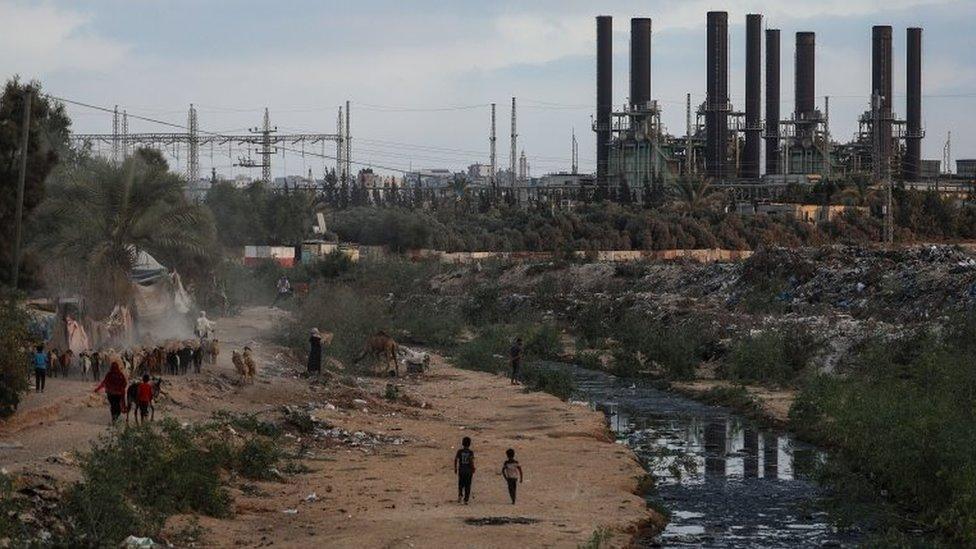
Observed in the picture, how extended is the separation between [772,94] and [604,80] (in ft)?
40.6

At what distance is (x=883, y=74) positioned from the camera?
110 m

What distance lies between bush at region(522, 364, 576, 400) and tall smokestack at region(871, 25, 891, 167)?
248ft

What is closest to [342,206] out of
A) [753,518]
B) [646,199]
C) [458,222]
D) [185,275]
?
[458,222]

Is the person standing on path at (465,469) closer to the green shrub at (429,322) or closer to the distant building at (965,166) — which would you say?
the green shrub at (429,322)

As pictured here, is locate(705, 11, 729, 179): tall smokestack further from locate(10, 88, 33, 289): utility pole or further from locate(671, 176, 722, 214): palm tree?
locate(10, 88, 33, 289): utility pole

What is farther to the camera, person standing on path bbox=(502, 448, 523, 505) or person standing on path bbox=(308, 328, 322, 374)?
person standing on path bbox=(308, 328, 322, 374)

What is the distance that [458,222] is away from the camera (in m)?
105

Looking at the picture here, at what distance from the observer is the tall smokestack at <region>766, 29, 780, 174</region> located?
10538 cm

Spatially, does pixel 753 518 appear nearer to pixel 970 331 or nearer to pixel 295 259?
pixel 970 331

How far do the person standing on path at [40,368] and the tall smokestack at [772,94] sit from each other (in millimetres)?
85116

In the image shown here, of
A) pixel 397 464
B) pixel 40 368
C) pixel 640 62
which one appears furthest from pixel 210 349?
pixel 640 62

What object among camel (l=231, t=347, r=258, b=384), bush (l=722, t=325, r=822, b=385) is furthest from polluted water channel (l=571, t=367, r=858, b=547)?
camel (l=231, t=347, r=258, b=384)

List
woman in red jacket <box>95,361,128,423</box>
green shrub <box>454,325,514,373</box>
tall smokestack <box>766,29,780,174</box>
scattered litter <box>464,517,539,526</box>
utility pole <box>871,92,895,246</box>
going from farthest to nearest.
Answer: tall smokestack <box>766,29,780,174</box> < utility pole <box>871,92,895,246</box> < green shrub <box>454,325,514,373</box> < woman in red jacket <box>95,361,128,423</box> < scattered litter <box>464,517,539,526</box>

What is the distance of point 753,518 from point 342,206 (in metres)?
102
